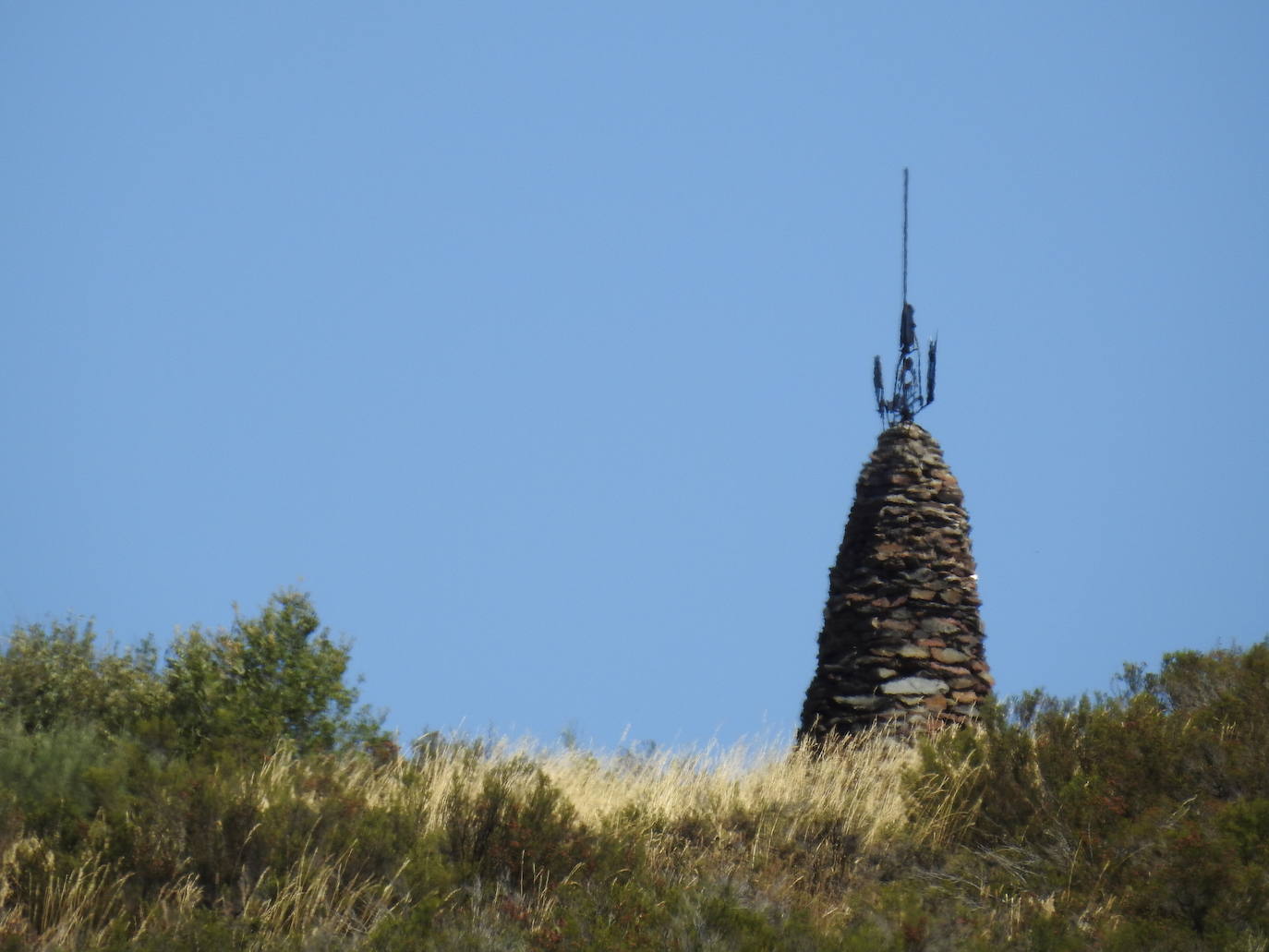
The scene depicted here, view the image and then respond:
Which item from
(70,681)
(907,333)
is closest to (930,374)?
(907,333)

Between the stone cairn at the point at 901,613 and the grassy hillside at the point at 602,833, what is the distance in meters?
1.27

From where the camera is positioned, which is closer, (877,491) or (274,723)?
(274,723)

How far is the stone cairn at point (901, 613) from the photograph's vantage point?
16984mm

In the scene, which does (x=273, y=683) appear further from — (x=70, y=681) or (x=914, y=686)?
(x=914, y=686)

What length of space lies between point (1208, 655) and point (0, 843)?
1442cm

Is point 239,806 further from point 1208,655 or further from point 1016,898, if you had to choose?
point 1208,655

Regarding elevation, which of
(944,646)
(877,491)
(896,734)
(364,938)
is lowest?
(364,938)

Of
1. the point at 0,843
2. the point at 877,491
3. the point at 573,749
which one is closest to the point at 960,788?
the point at 573,749

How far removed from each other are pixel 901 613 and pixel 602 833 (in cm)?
689

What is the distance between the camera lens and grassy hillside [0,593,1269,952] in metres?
9.62

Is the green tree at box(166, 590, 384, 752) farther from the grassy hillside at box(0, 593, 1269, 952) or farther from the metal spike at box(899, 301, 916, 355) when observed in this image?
the metal spike at box(899, 301, 916, 355)

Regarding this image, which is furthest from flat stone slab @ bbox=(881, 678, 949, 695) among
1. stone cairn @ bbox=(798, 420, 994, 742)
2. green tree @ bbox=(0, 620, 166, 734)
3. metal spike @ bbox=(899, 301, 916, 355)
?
green tree @ bbox=(0, 620, 166, 734)

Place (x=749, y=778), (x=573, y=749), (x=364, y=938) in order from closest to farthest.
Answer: (x=364, y=938), (x=749, y=778), (x=573, y=749)

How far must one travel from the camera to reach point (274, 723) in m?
14.7
